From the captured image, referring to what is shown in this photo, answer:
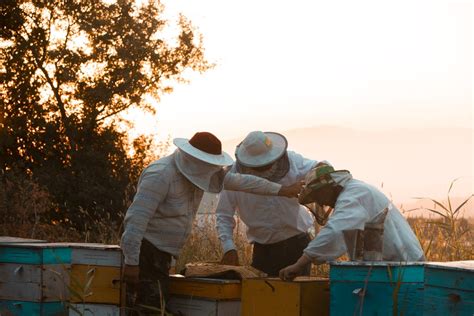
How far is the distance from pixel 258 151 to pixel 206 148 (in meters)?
0.86

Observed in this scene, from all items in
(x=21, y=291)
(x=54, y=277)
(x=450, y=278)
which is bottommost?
(x=21, y=291)

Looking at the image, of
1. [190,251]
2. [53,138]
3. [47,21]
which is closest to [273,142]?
[190,251]

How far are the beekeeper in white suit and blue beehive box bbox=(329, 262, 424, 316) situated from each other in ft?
1.19

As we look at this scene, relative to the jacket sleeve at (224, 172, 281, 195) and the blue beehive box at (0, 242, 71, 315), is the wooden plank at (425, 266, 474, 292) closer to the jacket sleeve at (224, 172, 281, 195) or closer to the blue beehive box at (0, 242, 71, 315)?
the jacket sleeve at (224, 172, 281, 195)

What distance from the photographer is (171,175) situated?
5.89 m

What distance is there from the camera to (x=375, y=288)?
4.68 m

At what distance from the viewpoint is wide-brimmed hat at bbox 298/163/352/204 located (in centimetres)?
544

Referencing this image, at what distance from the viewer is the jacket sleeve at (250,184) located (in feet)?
20.8

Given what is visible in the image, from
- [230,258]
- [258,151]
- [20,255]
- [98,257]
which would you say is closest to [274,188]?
[258,151]

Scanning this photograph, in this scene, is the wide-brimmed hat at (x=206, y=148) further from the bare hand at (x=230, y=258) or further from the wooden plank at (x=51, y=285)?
the wooden plank at (x=51, y=285)

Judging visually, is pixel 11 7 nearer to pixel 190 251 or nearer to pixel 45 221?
pixel 45 221

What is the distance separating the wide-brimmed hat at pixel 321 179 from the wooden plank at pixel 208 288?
0.77 metres

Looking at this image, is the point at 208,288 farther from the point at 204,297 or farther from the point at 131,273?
the point at 131,273

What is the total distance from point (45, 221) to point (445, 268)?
16.3 metres
